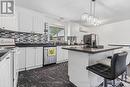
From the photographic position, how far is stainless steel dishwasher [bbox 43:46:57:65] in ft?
12.6

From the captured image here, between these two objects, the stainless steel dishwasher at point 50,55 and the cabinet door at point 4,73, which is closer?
the cabinet door at point 4,73

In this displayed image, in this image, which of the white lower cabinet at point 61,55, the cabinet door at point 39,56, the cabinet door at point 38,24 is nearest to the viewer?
the cabinet door at point 39,56

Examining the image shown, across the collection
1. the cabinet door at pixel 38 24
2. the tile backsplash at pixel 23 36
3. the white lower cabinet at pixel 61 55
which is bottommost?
the white lower cabinet at pixel 61 55

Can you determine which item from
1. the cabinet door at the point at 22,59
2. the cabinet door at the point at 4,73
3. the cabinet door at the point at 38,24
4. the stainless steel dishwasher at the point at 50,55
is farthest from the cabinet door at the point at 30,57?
the cabinet door at the point at 4,73

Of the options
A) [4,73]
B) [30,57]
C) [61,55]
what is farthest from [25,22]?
[4,73]

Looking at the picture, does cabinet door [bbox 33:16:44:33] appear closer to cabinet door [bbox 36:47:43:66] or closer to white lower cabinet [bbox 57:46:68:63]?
cabinet door [bbox 36:47:43:66]

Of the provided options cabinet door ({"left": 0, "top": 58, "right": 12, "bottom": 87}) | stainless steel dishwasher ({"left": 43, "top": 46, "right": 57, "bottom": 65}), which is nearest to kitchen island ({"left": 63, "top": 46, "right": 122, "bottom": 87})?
cabinet door ({"left": 0, "top": 58, "right": 12, "bottom": 87})

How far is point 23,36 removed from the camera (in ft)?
12.5

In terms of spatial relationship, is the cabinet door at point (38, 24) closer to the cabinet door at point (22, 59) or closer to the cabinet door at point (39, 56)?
the cabinet door at point (39, 56)

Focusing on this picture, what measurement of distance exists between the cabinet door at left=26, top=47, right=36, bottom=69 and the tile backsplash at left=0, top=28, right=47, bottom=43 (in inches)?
26.6

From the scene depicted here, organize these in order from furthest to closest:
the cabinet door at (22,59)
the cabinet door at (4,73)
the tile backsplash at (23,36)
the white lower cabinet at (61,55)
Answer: the white lower cabinet at (61,55) → the tile backsplash at (23,36) → the cabinet door at (22,59) → the cabinet door at (4,73)

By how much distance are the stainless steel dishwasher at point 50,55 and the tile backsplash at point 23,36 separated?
0.75 m

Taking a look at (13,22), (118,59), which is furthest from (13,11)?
(118,59)

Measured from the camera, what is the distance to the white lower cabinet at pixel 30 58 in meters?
3.22
